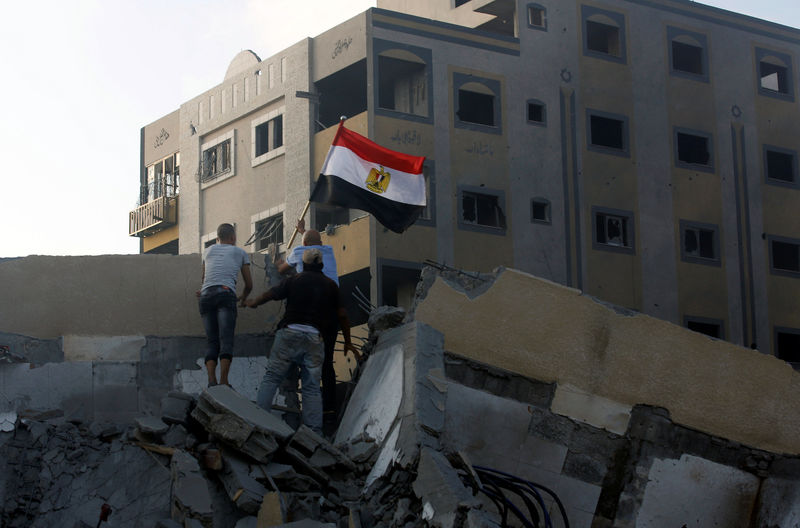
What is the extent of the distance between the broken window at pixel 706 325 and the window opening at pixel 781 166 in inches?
210

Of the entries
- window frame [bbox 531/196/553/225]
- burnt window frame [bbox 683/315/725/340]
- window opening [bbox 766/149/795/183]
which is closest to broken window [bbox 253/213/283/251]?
window frame [bbox 531/196/553/225]

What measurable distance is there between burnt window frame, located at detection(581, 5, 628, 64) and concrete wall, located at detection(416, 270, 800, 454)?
2304 centimetres

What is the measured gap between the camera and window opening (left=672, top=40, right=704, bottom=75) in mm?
33938

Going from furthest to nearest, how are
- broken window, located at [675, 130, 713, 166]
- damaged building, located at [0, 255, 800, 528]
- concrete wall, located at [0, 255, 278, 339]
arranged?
1. broken window, located at [675, 130, 713, 166]
2. concrete wall, located at [0, 255, 278, 339]
3. damaged building, located at [0, 255, 800, 528]

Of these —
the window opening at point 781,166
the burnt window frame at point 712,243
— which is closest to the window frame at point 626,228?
the burnt window frame at point 712,243

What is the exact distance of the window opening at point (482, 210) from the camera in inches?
1163

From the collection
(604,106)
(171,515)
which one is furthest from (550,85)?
(171,515)

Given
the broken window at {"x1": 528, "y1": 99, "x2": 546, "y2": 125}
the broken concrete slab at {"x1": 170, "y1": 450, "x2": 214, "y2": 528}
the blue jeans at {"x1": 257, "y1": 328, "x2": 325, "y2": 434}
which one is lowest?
the broken concrete slab at {"x1": 170, "y1": 450, "x2": 214, "y2": 528}

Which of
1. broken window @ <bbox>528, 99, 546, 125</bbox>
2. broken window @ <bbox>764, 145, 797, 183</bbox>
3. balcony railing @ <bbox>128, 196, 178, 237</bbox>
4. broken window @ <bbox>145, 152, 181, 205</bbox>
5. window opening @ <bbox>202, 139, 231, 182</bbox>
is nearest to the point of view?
broken window @ <bbox>528, 99, 546, 125</bbox>

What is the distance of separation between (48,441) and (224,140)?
2495 centimetres

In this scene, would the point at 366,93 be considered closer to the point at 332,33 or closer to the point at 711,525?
the point at 332,33

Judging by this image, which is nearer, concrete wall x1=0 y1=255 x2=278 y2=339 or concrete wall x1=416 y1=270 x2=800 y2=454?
concrete wall x1=416 y1=270 x2=800 y2=454

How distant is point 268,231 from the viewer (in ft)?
102

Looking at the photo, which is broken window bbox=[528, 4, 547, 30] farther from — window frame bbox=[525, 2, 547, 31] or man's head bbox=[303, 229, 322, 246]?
man's head bbox=[303, 229, 322, 246]
